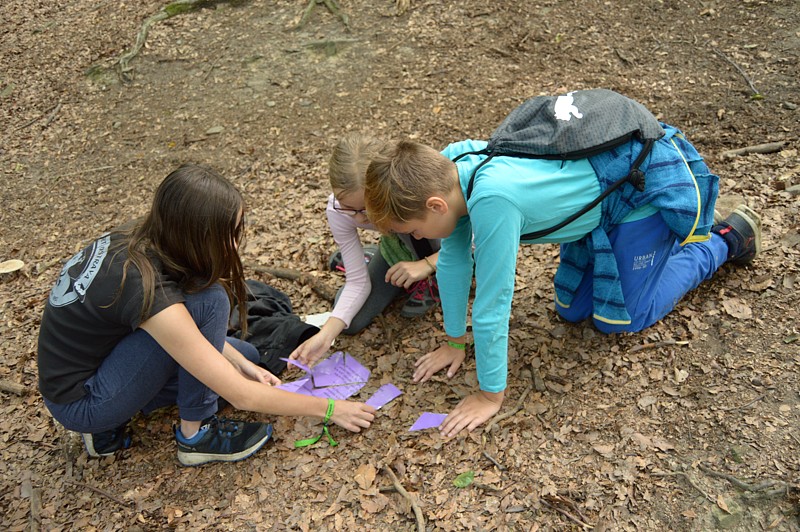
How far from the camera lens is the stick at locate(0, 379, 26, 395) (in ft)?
10.7

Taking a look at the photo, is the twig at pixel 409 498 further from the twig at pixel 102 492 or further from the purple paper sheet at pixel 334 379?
the twig at pixel 102 492

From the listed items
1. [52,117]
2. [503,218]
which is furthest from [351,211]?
[52,117]

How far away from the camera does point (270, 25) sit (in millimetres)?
6297

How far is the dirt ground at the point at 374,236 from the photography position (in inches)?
101

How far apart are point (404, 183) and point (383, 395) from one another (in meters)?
1.20

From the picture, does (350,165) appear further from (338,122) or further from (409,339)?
(338,122)

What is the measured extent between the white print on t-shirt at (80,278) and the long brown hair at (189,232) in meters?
0.13

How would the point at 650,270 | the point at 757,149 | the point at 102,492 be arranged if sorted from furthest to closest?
the point at 757,149 → the point at 650,270 → the point at 102,492

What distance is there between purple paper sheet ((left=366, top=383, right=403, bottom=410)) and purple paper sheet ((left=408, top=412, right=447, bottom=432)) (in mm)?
204

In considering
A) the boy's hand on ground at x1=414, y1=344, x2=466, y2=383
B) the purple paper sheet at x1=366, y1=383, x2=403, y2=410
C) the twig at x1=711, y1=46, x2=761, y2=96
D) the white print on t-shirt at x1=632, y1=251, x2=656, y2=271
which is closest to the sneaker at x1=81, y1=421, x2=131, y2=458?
the purple paper sheet at x1=366, y1=383, x2=403, y2=410

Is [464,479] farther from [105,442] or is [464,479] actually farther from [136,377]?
[105,442]

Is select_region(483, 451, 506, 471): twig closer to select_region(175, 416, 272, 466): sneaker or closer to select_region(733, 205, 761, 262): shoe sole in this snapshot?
select_region(175, 416, 272, 466): sneaker

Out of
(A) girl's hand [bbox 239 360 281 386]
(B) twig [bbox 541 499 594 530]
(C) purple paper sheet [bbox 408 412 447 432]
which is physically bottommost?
(C) purple paper sheet [bbox 408 412 447 432]

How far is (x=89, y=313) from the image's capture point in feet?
7.64
